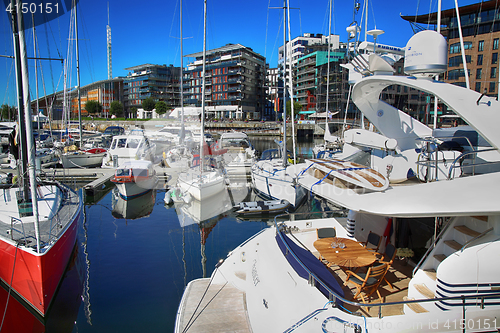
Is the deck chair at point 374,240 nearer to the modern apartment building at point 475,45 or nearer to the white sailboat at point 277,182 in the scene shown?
the white sailboat at point 277,182

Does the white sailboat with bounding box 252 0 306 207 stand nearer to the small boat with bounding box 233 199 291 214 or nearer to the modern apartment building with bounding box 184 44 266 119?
the small boat with bounding box 233 199 291 214

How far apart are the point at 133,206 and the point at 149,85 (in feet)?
288

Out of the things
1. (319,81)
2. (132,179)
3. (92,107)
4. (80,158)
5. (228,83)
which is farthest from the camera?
(92,107)

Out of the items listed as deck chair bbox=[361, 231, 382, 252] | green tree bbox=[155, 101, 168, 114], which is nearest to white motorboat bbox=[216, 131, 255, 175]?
deck chair bbox=[361, 231, 382, 252]

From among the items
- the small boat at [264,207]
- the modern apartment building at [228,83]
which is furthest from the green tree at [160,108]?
the small boat at [264,207]

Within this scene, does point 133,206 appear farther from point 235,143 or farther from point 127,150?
point 235,143

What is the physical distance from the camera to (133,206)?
16.7 m

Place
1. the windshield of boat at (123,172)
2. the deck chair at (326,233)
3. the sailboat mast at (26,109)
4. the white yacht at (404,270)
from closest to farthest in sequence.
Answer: the white yacht at (404,270) < the deck chair at (326,233) < the sailboat mast at (26,109) < the windshield of boat at (123,172)

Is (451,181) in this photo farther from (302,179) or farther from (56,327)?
(56,327)

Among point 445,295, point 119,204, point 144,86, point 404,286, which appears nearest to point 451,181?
point 445,295

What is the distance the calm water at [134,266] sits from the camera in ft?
23.4

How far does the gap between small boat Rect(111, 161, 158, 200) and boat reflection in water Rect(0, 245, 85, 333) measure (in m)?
8.89

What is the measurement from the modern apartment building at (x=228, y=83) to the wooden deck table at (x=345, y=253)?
79.3 m

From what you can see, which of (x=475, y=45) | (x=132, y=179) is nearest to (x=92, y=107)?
(x=132, y=179)
